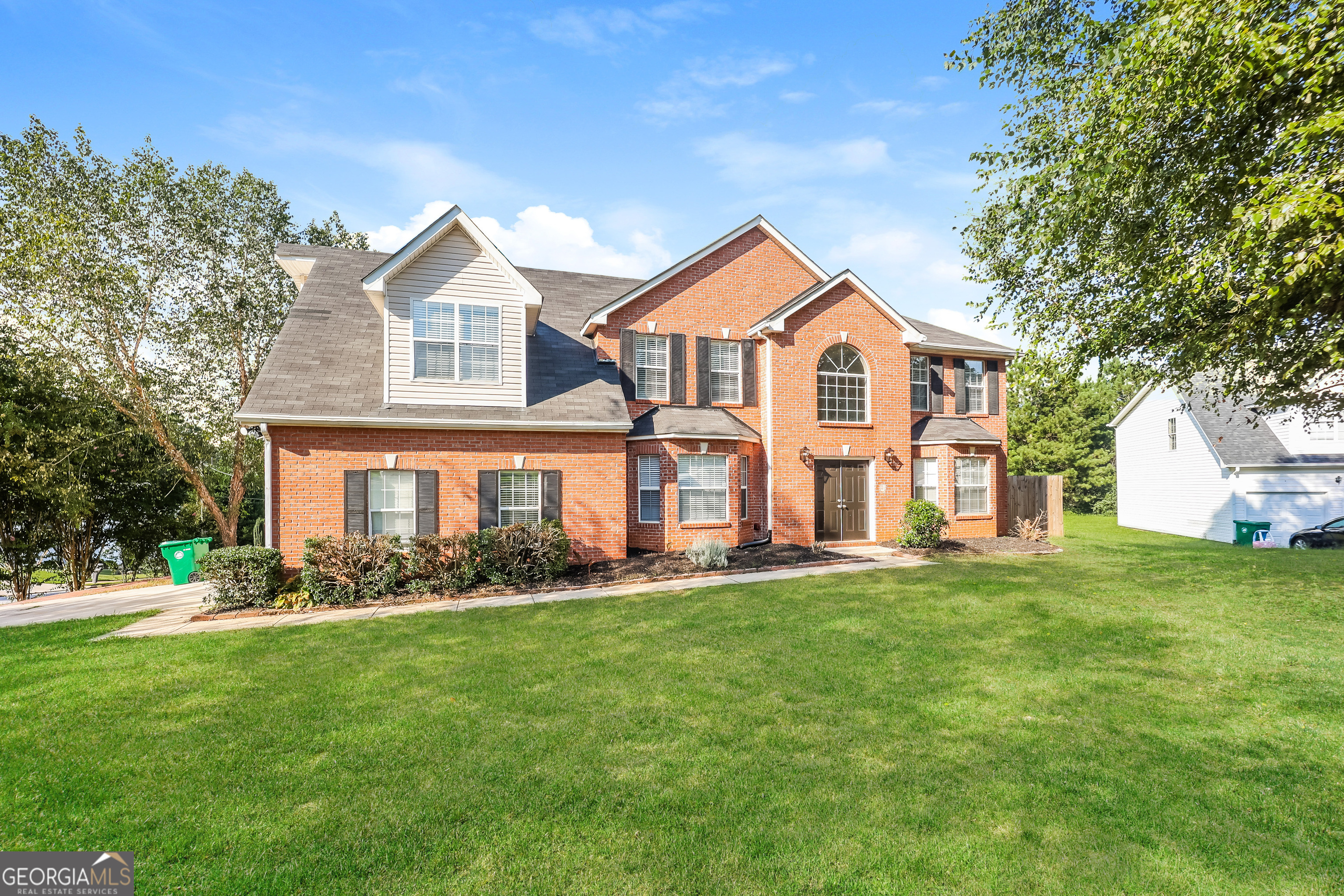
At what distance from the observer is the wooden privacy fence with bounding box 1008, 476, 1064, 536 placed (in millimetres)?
19469

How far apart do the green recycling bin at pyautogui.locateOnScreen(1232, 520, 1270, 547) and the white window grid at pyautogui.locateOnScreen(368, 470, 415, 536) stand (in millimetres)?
28701

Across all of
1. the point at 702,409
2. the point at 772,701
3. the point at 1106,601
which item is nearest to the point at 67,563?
the point at 702,409

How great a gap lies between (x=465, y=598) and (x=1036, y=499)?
18452mm

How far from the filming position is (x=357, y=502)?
12359 millimetres

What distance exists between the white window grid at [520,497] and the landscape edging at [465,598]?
7.24 feet

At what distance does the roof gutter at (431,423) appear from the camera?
11.7m

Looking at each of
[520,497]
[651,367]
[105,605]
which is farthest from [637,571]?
[105,605]

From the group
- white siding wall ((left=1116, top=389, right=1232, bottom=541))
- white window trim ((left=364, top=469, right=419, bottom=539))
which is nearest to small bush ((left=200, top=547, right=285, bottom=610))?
white window trim ((left=364, top=469, right=419, bottom=539))

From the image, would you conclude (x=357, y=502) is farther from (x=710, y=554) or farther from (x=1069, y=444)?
(x=1069, y=444)

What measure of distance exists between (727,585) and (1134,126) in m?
9.56

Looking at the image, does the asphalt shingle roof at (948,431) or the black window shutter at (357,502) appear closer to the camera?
the black window shutter at (357,502)

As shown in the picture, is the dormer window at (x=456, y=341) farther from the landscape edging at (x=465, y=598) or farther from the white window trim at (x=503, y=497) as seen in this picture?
the landscape edging at (x=465, y=598)

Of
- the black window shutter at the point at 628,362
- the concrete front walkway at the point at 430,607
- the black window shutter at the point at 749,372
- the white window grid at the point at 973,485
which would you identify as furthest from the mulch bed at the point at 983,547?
the black window shutter at the point at 628,362

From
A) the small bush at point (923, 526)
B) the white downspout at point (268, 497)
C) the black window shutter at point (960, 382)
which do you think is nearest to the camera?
the white downspout at point (268, 497)
